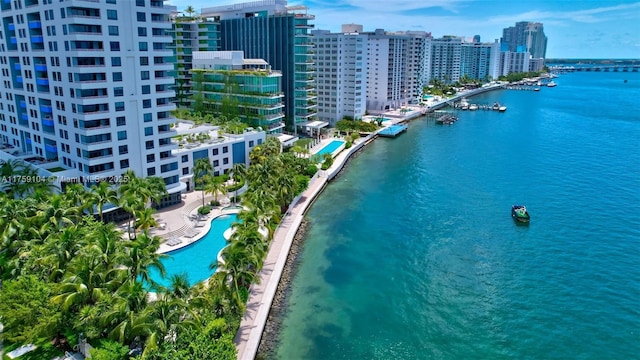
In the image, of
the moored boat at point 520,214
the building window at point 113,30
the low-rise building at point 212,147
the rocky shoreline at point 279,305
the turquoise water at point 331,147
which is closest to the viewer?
the rocky shoreline at point 279,305

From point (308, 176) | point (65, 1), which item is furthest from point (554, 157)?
point (65, 1)

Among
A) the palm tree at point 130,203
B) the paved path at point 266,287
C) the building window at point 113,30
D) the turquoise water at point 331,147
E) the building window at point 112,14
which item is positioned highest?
the building window at point 112,14

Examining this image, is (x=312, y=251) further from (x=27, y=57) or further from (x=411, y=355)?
(x=27, y=57)

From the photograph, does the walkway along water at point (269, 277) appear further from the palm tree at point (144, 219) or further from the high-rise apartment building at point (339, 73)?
the high-rise apartment building at point (339, 73)

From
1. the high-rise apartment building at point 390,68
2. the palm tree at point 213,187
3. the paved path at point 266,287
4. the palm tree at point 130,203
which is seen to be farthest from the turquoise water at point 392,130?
the palm tree at point 130,203

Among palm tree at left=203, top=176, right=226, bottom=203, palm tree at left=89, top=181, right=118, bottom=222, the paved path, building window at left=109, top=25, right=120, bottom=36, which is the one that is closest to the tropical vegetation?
the paved path

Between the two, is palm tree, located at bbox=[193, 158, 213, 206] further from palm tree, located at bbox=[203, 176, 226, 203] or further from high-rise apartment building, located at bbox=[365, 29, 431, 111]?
high-rise apartment building, located at bbox=[365, 29, 431, 111]

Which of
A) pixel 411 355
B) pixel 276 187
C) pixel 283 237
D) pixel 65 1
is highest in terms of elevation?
pixel 65 1
